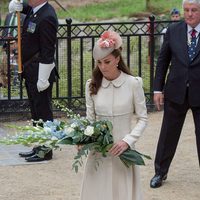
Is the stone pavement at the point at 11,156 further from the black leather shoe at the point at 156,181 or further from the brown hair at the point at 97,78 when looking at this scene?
the brown hair at the point at 97,78

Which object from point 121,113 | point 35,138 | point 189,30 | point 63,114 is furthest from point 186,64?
point 63,114

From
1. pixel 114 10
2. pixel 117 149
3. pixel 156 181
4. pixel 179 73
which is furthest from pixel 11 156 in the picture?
pixel 114 10

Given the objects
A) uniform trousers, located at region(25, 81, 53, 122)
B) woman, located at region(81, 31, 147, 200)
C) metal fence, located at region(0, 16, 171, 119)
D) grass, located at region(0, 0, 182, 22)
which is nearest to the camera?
woman, located at region(81, 31, 147, 200)

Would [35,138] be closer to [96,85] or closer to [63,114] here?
[96,85]

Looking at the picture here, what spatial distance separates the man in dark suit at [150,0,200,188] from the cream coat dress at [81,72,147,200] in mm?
1411

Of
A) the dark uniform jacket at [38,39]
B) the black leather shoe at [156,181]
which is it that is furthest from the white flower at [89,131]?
the dark uniform jacket at [38,39]

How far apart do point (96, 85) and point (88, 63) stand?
5.72 m

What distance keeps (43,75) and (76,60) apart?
3309 mm

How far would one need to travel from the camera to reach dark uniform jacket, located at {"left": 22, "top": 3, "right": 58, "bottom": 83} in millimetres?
7625

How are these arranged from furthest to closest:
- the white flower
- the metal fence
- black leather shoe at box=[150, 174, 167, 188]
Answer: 1. the metal fence
2. black leather shoe at box=[150, 174, 167, 188]
3. the white flower

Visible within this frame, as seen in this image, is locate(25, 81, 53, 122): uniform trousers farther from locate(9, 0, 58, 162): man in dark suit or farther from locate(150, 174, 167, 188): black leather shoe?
locate(150, 174, 167, 188): black leather shoe

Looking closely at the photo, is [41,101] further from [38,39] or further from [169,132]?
[169,132]

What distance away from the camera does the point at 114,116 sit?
5.24 metres

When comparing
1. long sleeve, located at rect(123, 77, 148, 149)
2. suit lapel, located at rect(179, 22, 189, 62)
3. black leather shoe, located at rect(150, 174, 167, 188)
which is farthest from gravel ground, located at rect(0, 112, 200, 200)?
long sleeve, located at rect(123, 77, 148, 149)
